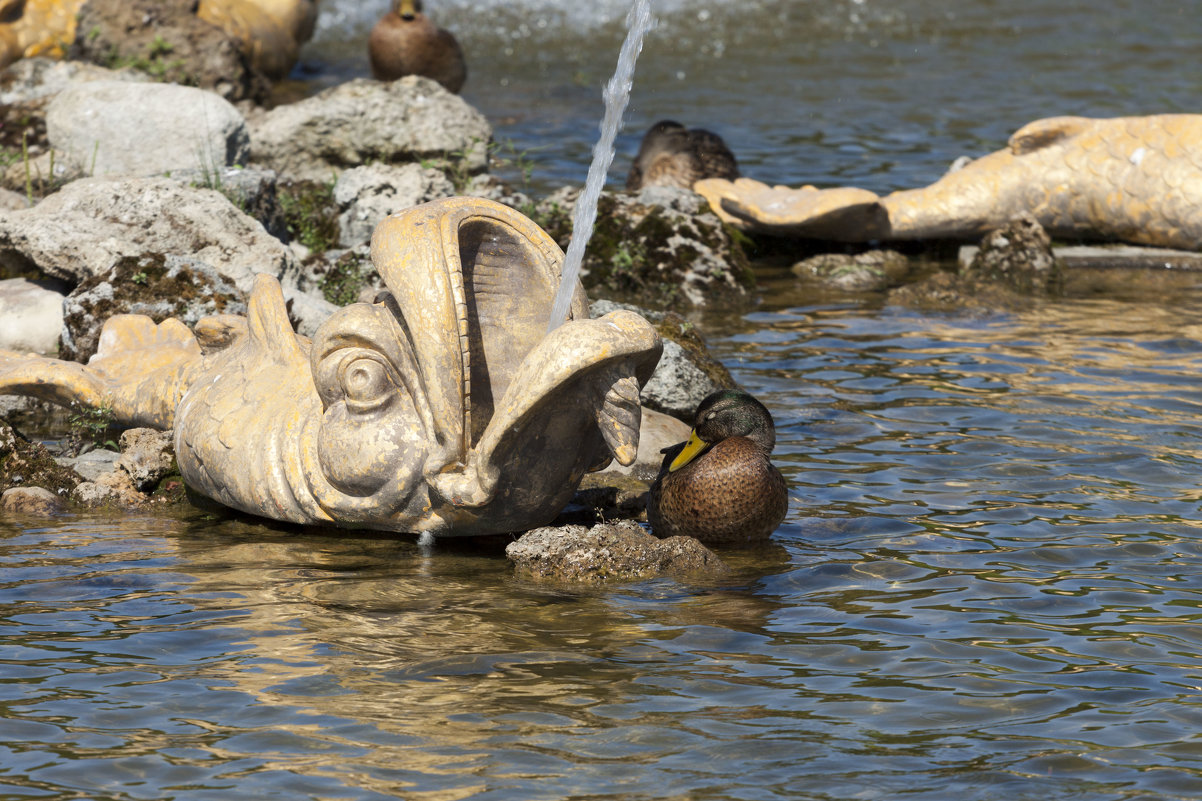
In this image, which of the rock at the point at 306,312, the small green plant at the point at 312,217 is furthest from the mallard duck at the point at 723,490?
the small green plant at the point at 312,217

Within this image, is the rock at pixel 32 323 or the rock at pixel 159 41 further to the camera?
the rock at pixel 159 41

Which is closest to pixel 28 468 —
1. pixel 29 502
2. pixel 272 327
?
pixel 29 502

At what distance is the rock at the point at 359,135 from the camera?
1211cm

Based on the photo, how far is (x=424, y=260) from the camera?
17.6ft

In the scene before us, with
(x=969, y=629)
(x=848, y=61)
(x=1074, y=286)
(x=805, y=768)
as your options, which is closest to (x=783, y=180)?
(x=1074, y=286)

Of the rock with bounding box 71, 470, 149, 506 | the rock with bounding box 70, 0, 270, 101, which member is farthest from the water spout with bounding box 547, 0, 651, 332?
the rock with bounding box 70, 0, 270, 101

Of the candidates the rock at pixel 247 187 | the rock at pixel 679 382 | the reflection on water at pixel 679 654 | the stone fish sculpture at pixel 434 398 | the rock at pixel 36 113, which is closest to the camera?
the reflection on water at pixel 679 654

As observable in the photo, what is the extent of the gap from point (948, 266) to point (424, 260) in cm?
772

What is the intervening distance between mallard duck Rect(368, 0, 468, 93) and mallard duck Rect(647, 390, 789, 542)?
10.8m

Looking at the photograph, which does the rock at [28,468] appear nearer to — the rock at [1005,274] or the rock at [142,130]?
the rock at [142,130]

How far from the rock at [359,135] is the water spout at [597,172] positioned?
4806 mm

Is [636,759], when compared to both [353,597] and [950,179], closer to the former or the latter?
[353,597]

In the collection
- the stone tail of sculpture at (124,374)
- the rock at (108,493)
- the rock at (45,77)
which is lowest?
the rock at (108,493)

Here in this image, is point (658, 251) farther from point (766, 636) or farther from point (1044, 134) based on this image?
point (766, 636)
